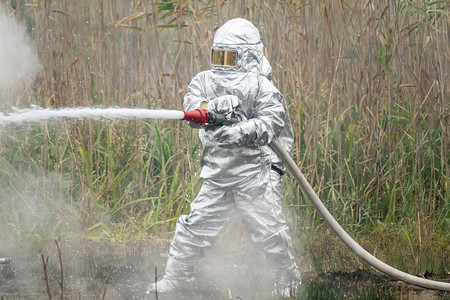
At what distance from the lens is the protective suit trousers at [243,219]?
322cm

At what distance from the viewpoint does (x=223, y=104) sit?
9.84ft

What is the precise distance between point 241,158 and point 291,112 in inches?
51.1

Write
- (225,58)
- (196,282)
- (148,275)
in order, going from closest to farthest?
(225,58) → (196,282) → (148,275)

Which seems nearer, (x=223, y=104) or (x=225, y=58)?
(x=223, y=104)

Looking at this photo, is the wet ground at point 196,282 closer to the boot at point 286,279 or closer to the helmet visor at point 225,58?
the boot at point 286,279

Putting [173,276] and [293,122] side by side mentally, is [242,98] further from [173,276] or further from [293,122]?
[293,122]

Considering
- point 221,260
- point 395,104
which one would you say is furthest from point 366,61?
point 221,260

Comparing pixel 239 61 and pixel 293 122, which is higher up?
pixel 239 61

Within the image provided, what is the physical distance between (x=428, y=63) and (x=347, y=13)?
2.16 ft

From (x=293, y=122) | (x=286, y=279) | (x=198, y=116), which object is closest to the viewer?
(x=198, y=116)

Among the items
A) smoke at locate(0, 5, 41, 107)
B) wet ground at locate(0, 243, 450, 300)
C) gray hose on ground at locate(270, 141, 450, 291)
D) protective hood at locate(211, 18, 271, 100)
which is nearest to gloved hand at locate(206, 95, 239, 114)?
protective hood at locate(211, 18, 271, 100)

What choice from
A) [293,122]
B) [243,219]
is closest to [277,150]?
[243,219]

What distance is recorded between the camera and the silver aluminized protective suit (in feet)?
10.1

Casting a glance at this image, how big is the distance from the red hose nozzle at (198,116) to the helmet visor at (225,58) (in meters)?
0.32
